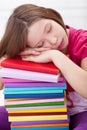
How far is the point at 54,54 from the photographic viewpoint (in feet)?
2.99

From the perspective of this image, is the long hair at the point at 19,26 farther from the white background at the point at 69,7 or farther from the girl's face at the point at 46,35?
the white background at the point at 69,7

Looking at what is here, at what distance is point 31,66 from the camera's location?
0.89m

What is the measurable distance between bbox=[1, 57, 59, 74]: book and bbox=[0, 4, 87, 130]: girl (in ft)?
0.07

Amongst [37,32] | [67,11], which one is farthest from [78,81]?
[67,11]

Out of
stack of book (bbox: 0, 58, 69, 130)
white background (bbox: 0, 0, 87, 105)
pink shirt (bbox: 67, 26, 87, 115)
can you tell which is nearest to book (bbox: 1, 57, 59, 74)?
stack of book (bbox: 0, 58, 69, 130)

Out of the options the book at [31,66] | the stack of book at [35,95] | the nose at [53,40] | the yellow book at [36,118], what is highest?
the nose at [53,40]

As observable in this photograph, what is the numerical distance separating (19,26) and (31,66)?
0.52 ft

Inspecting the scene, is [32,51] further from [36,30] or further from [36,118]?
[36,118]

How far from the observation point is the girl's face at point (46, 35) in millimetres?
950

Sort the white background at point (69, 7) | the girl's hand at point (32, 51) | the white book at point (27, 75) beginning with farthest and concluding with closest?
1. the white background at point (69, 7)
2. the girl's hand at point (32, 51)
3. the white book at point (27, 75)

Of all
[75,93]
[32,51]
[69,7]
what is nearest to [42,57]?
[32,51]

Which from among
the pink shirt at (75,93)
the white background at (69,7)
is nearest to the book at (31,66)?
the pink shirt at (75,93)

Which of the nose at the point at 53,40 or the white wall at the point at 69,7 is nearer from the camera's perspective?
the nose at the point at 53,40

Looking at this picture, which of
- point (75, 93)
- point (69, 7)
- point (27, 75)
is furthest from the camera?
point (69, 7)
